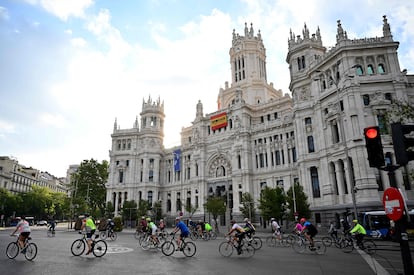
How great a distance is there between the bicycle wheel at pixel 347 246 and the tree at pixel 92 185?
209 ft

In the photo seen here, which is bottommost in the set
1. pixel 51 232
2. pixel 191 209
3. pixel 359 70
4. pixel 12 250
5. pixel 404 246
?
pixel 51 232

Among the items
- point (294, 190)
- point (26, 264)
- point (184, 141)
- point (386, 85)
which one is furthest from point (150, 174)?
point (26, 264)

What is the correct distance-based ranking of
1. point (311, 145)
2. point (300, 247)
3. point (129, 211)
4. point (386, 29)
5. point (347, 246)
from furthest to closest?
point (129, 211) < point (311, 145) < point (386, 29) < point (347, 246) < point (300, 247)

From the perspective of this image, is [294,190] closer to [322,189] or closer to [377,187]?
[322,189]

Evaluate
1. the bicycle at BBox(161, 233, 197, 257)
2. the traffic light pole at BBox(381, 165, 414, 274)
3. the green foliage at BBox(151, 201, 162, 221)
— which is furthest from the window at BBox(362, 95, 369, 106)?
the green foliage at BBox(151, 201, 162, 221)

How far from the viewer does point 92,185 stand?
72875mm

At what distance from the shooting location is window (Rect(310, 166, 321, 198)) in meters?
39.0

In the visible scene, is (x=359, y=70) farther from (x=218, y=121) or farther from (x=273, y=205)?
(x=218, y=121)

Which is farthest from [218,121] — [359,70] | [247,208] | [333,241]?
[333,241]

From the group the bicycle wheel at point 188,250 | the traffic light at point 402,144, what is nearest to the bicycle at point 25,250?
the bicycle wheel at point 188,250

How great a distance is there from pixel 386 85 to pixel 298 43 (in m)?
16.7

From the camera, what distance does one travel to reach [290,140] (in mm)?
49688

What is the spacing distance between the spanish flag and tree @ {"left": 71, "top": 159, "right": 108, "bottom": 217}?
35.3 metres

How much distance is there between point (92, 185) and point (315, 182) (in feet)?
189
